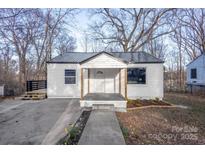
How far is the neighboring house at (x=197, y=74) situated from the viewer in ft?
58.5

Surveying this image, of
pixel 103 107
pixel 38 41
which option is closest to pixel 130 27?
pixel 38 41

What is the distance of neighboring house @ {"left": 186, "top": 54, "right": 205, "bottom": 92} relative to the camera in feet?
58.5

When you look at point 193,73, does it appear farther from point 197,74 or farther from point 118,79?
point 118,79

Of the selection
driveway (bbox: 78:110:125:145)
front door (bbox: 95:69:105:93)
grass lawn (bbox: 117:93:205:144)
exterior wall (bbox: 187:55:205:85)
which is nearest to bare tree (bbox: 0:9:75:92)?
front door (bbox: 95:69:105:93)

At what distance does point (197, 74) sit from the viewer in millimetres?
18984

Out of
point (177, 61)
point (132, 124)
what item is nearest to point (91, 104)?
point (132, 124)

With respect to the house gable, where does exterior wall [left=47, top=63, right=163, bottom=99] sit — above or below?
below

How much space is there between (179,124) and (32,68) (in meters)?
20.4

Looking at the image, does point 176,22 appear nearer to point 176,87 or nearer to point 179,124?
point 176,87

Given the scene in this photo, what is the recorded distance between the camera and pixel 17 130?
587 centimetres

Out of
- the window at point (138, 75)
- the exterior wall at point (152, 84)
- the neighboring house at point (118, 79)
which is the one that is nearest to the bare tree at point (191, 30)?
the exterior wall at point (152, 84)

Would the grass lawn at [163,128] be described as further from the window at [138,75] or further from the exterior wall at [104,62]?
the window at [138,75]

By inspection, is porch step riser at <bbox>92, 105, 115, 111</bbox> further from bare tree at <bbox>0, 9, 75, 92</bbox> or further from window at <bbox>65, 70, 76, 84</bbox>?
bare tree at <bbox>0, 9, 75, 92</bbox>

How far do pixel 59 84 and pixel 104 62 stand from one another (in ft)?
16.4
